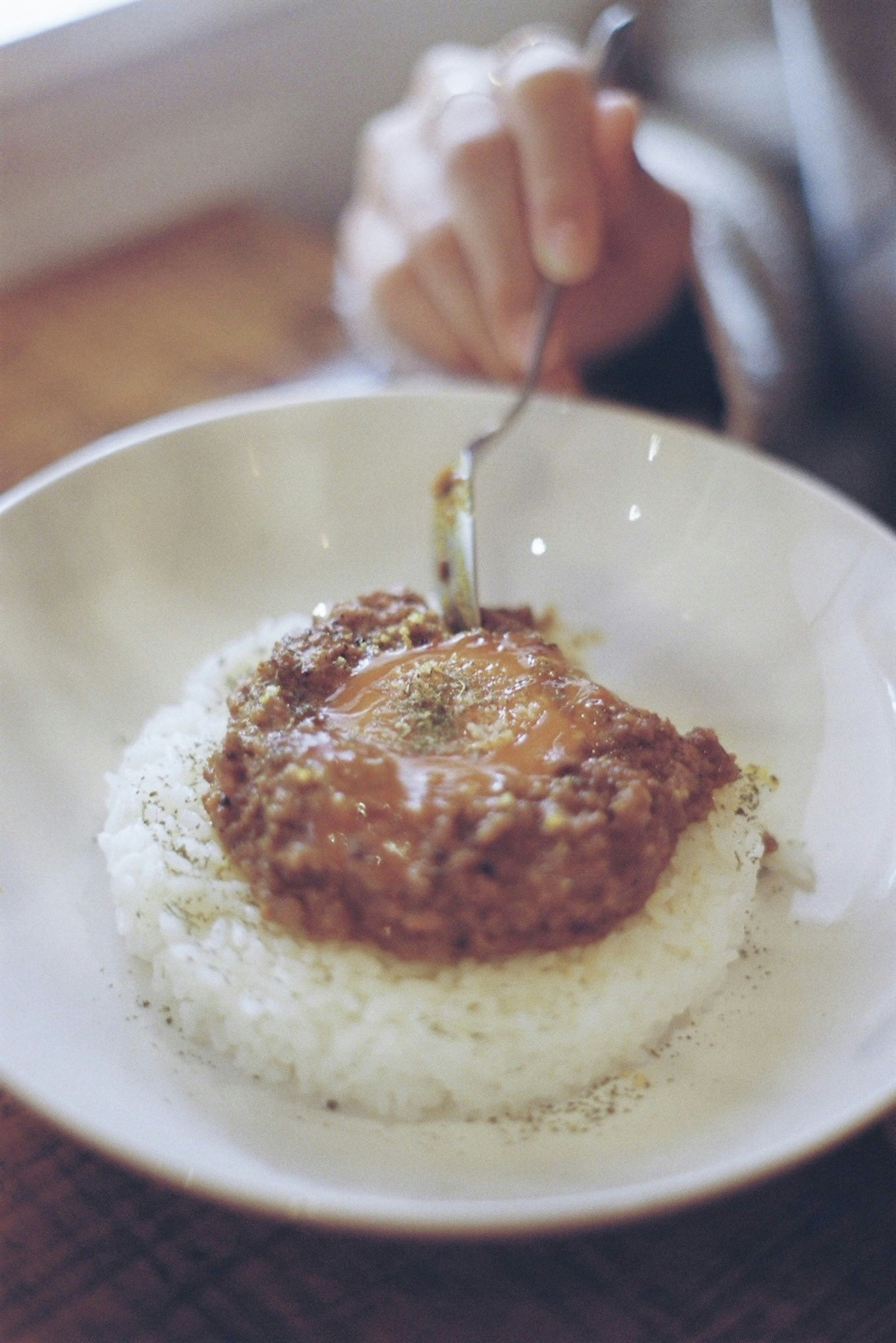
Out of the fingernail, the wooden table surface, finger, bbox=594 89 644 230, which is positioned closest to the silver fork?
the fingernail

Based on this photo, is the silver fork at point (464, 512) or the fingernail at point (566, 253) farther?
the fingernail at point (566, 253)

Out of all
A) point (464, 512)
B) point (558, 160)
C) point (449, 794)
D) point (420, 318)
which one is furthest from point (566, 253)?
point (449, 794)

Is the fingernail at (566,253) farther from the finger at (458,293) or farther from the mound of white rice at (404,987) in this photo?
the mound of white rice at (404,987)

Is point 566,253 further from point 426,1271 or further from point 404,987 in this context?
point 426,1271

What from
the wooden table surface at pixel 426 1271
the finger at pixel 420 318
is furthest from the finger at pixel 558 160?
the wooden table surface at pixel 426 1271

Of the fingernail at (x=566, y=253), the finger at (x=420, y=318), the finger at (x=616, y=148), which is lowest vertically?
the finger at (x=420, y=318)

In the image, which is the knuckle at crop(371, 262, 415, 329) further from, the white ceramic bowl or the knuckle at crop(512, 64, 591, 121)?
the white ceramic bowl
